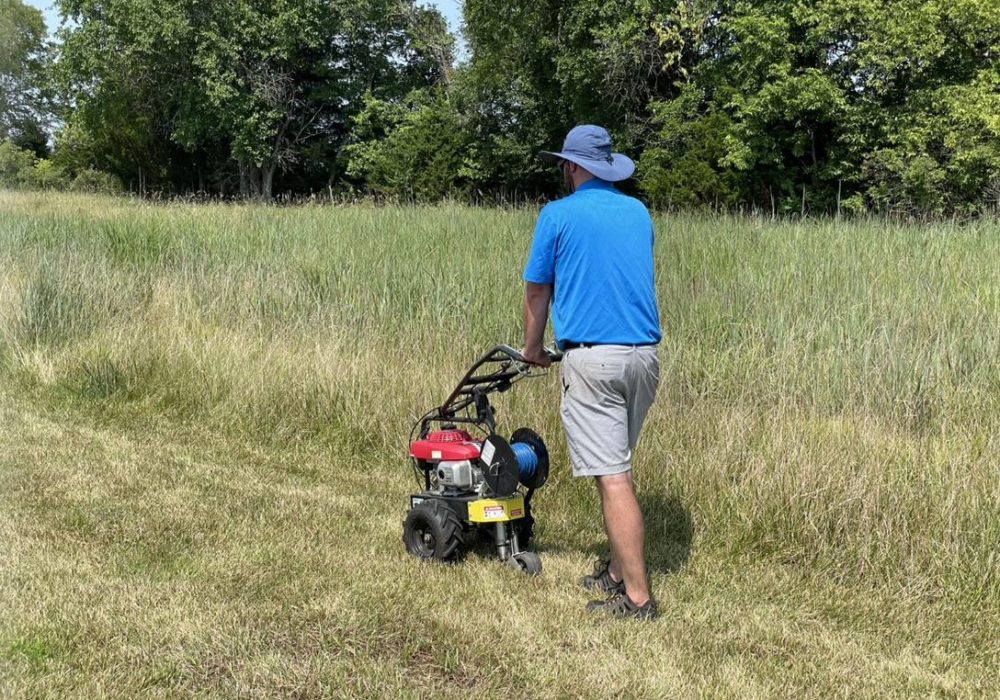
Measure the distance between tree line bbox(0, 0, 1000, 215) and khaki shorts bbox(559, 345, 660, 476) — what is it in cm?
627

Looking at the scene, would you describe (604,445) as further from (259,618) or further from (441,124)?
(441,124)

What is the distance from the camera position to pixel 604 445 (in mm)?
3658

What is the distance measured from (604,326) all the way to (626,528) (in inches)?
31.5

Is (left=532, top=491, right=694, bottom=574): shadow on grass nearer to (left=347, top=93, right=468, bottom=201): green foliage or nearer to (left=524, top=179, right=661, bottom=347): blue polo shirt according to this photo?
(left=524, top=179, right=661, bottom=347): blue polo shirt

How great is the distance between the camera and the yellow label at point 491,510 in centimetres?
419

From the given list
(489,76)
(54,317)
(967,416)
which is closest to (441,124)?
(489,76)

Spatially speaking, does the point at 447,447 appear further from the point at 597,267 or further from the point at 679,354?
the point at 679,354

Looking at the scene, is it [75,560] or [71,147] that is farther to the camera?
[71,147]

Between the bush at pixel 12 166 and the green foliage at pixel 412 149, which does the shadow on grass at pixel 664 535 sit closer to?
the bush at pixel 12 166

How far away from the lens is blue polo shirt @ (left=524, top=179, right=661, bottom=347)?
3611 mm

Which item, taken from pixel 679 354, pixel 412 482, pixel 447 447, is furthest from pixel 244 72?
pixel 447 447

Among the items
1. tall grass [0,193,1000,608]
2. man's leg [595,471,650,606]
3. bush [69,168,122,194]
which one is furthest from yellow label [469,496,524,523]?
bush [69,168,122,194]

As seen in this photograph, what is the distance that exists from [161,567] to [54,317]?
16.2 ft

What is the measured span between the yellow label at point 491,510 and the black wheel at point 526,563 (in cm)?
21
